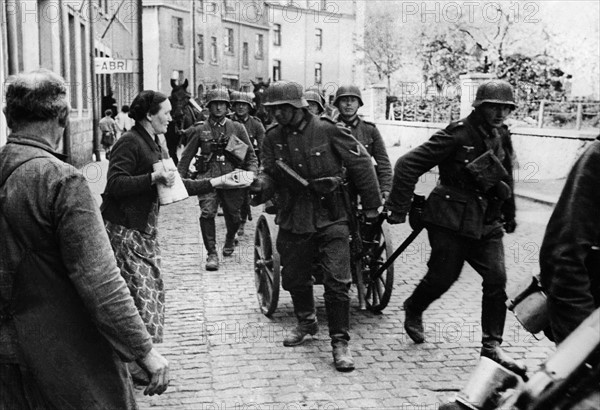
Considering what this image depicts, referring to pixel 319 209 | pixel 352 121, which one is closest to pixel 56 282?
pixel 319 209

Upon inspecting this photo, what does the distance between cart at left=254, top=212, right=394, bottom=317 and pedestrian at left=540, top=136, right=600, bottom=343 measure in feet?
14.0

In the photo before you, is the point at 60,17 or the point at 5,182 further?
the point at 60,17

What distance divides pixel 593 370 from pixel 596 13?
33.4 meters

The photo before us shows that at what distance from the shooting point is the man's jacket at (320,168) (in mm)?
6242

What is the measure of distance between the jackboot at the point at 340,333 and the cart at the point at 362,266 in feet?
3.57

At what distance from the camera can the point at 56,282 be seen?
118 inches

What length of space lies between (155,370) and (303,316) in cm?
347

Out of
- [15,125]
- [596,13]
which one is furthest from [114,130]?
[15,125]

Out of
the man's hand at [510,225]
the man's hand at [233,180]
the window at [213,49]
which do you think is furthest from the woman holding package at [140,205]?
the window at [213,49]

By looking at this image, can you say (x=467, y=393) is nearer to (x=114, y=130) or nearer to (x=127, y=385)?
(x=127, y=385)

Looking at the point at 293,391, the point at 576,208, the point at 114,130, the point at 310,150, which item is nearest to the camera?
the point at 576,208

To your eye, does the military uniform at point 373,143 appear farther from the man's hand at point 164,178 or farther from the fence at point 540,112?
the fence at point 540,112

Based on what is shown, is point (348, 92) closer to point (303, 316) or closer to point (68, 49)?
point (303, 316)

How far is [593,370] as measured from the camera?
2.12m
